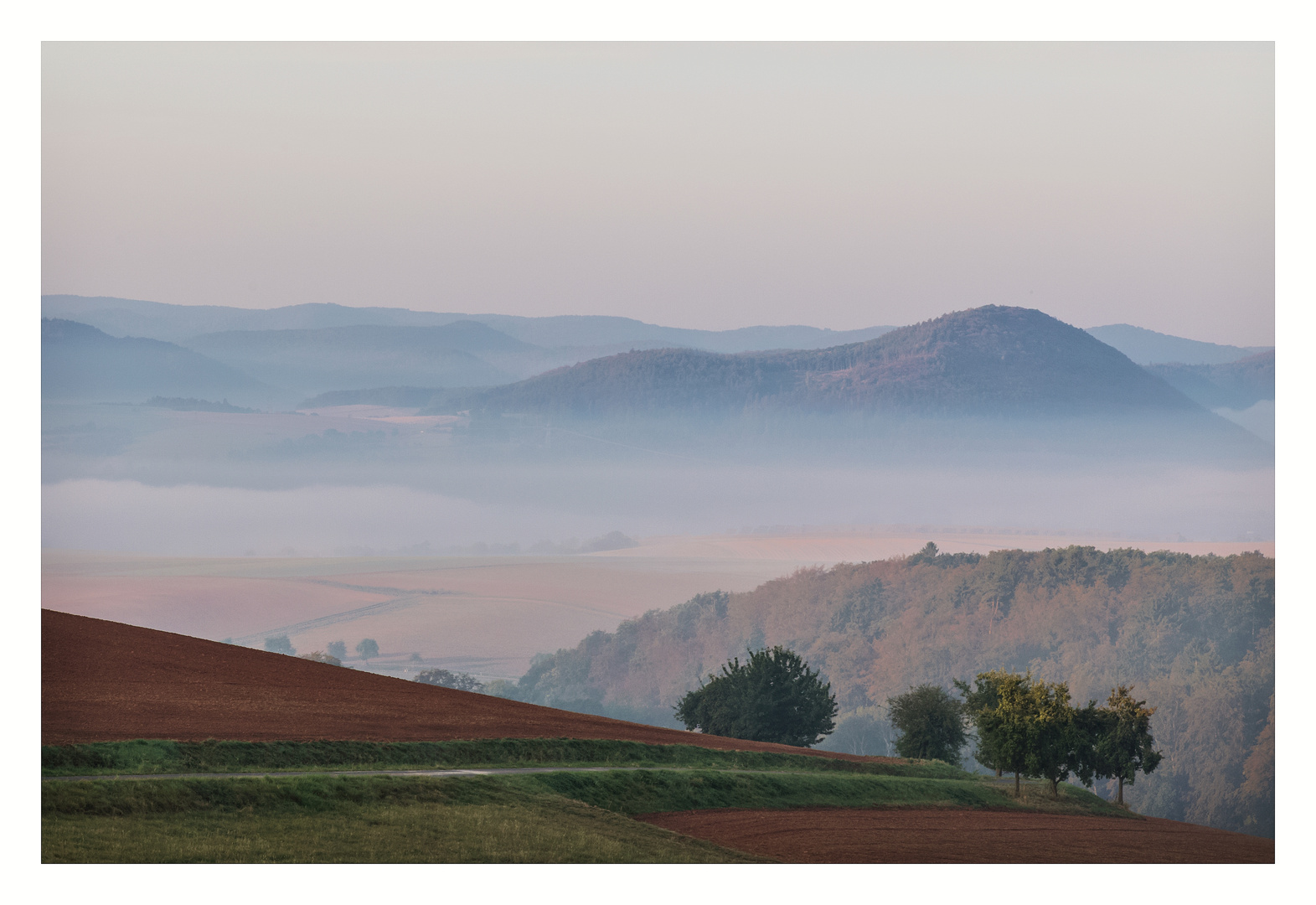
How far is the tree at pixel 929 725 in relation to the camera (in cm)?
6062

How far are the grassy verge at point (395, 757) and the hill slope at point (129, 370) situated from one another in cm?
5281

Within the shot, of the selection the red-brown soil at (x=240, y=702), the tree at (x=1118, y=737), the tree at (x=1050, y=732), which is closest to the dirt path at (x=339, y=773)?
the red-brown soil at (x=240, y=702)

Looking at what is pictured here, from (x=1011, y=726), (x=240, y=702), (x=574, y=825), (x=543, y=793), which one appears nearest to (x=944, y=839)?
(x=574, y=825)

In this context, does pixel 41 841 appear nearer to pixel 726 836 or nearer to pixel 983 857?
pixel 726 836

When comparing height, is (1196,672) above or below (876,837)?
below

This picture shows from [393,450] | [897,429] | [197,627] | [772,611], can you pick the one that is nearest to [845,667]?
[772,611]

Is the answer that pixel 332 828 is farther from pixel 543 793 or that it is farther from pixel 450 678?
pixel 450 678

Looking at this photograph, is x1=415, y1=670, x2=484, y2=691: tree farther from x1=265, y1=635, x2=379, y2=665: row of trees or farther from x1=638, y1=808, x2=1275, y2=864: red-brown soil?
x1=638, y1=808, x2=1275, y2=864: red-brown soil

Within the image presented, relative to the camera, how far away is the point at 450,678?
11131 cm

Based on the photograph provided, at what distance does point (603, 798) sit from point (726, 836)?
341 centimetres

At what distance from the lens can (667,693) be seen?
156875 mm

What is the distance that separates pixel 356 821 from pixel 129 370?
8204cm

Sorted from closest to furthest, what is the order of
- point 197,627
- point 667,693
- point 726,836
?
1. point 726,836
2. point 197,627
3. point 667,693

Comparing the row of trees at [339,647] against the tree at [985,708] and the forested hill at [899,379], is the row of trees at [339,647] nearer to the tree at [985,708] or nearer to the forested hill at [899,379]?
the forested hill at [899,379]
